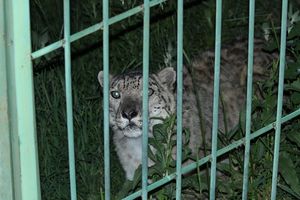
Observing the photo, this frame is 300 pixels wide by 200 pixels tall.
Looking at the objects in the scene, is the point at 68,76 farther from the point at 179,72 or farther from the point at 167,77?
the point at 167,77

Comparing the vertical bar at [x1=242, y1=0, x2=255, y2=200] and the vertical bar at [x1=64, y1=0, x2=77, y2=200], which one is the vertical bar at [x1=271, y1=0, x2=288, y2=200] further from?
the vertical bar at [x1=64, y1=0, x2=77, y2=200]

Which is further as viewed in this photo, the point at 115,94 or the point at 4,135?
the point at 115,94

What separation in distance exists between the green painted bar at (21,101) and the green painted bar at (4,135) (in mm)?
12

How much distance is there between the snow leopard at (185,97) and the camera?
14.4 feet

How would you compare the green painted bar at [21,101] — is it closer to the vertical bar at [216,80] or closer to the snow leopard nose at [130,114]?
the vertical bar at [216,80]

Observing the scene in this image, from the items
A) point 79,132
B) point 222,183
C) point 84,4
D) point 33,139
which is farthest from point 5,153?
point 84,4

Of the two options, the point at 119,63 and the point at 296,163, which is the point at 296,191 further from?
the point at 119,63

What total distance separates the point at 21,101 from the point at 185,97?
2009 millimetres

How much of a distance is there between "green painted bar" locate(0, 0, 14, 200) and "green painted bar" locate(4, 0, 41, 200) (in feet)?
0.04

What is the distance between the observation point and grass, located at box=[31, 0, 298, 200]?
478cm

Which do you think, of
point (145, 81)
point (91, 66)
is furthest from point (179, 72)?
point (91, 66)

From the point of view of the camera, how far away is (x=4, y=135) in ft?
9.52

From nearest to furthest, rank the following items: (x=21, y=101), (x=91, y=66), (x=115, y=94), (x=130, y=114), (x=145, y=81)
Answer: (x=21, y=101)
(x=145, y=81)
(x=130, y=114)
(x=115, y=94)
(x=91, y=66)

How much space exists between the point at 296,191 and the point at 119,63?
7.12 ft
